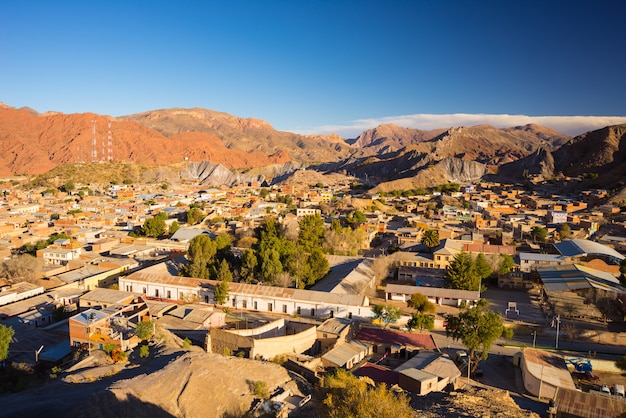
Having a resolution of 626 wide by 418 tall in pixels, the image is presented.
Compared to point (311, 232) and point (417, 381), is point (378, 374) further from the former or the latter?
point (311, 232)

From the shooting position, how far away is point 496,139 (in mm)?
179500

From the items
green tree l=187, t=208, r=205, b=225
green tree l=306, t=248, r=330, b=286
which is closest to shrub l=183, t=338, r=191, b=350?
green tree l=306, t=248, r=330, b=286

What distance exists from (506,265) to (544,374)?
1282 centimetres

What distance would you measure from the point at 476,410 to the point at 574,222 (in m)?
37.5

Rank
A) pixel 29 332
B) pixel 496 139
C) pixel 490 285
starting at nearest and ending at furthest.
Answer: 1. pixel 29 332
2. pixel 490 285
3. pixel 496 139

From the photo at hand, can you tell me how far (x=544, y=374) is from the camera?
14797 millimetres

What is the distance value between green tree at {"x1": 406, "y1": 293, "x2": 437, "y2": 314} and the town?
2.6 inches

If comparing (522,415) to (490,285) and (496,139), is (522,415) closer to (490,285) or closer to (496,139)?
(490,285)

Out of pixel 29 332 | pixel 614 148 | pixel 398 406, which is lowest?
pixel 29 332

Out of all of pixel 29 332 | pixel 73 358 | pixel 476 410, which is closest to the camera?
pixel 476 410

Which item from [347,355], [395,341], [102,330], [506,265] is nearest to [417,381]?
[347,355]

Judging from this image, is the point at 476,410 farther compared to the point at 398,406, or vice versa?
the point at 476,410

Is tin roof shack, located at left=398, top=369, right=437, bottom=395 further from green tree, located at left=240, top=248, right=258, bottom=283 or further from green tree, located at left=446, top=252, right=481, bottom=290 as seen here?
green tree, located at left=240, top=248, right=258, bottom=283

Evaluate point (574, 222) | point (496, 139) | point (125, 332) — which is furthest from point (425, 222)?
point (496, 139)
